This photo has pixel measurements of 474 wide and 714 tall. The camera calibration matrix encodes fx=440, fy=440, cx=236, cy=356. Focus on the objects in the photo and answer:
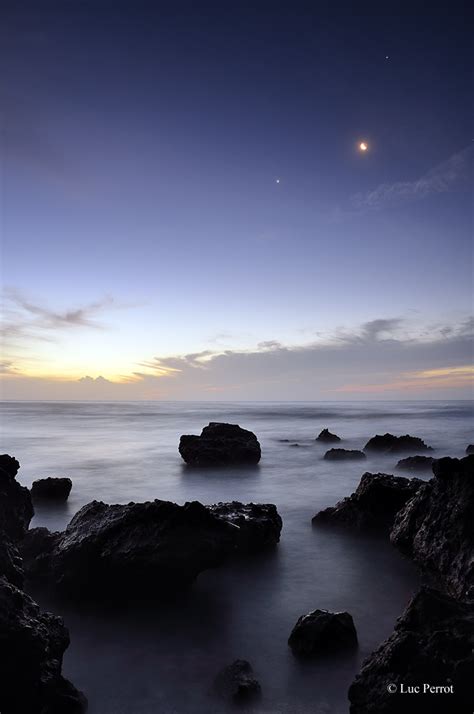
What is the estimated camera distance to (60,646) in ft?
14.1

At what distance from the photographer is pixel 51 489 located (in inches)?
488

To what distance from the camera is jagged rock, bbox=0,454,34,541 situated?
7.20m

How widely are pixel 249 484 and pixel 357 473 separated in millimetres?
4348

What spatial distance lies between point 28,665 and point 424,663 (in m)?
3.31

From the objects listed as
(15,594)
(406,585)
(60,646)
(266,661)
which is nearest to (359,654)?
(266,661)

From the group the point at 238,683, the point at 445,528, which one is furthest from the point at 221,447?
the point at 238,683

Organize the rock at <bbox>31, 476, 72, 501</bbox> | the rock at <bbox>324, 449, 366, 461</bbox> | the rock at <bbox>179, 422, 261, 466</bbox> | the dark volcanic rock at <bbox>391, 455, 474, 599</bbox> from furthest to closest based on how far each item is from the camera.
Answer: the rock at <bbox>324, 449, 366, 461</bbox>
the rock at <bbox>179, 422, 261, 466</bbox>
the rock at <bbox>31, 476, 72, 501</bbox>
the dark volcanic rock at <bbox>391, 455, 474, 599</bbox>

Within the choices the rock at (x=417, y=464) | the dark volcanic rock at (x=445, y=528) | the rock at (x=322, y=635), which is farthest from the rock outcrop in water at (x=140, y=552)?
the rock at (x=417, y=464)

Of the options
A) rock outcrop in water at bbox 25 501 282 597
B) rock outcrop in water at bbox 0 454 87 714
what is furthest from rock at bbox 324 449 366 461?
rock outcrop in water at bbox 0 454 87 714

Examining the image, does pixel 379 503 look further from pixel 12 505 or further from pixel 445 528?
pixel 12 505

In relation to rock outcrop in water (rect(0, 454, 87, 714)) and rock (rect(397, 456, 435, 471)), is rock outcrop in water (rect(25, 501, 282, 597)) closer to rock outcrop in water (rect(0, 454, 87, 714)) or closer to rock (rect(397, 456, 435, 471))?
rock outcrop in water (rect(0, 454, 87, 714))

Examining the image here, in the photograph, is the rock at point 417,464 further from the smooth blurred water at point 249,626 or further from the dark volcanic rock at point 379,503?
the dark volcanic rock at point 379,503

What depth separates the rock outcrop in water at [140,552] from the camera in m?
6.23

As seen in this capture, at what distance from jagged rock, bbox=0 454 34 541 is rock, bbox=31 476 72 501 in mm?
4433
